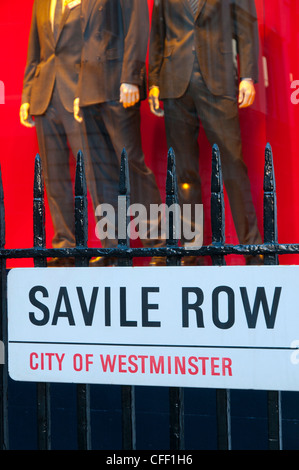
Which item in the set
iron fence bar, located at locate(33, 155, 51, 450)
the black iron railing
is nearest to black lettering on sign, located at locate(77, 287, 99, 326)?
the black iron railing

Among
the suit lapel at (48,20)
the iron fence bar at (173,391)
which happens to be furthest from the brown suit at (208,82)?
the iron fence bar at (173,391)

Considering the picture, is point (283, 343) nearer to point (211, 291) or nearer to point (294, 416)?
point (211, 291)

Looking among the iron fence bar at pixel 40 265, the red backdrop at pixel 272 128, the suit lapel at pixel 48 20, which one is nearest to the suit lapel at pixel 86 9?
the suit lapel at pixel 48 20

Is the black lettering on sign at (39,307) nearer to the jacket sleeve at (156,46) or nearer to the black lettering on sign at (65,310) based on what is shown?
the black lettering on sign at (65,310)

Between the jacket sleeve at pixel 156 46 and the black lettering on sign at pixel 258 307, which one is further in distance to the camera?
the jacket sleeve at pixel 156 46

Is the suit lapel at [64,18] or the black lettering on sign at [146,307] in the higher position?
the suit lapel at [64,18]

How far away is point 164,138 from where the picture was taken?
11.5ft

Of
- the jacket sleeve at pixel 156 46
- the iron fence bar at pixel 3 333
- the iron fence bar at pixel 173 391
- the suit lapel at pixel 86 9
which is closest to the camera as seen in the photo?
the iron fence bar at pixel 173 391

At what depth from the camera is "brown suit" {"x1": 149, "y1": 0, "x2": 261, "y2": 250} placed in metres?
3.26

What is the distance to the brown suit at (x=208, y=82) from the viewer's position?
3.26 meters

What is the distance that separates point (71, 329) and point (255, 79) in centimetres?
186

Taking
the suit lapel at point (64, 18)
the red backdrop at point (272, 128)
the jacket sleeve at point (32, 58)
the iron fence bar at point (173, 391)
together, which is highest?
the suit lapel at point (64, 18)

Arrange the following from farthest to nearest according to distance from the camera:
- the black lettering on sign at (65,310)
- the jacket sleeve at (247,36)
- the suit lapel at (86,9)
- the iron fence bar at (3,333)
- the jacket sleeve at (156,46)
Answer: the suit lapel at (86,9) → the jacket sleeve at (156,46) → the jacket sleeve at (247,36) → the iron fence bar at (3,333) → the black lettering on sign at (65,310)
